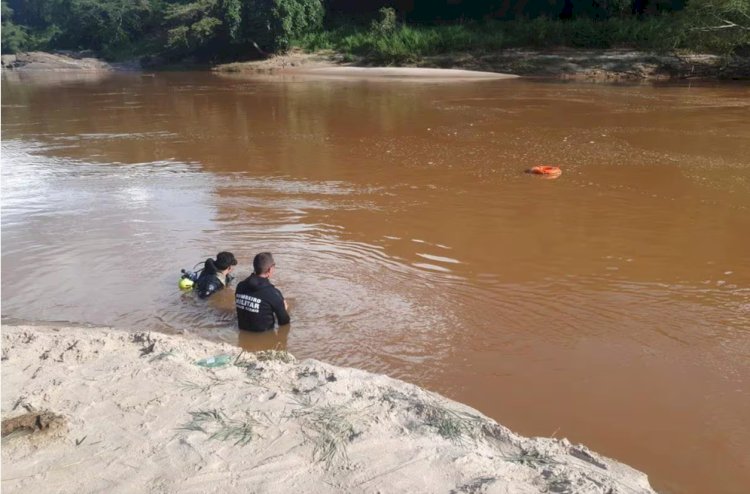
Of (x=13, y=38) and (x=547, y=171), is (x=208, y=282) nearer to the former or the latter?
(x=547, y=171)

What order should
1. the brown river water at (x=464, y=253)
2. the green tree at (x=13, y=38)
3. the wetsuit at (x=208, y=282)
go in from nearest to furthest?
the brown river water at (x=464, y=253) < the wetsuit at (x=208, y=282) < the green tree at (x=13, y=38)

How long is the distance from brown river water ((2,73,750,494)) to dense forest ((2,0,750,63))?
1395 cm

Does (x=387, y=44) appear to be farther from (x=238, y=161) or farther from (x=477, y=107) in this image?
(x=238, y=161)

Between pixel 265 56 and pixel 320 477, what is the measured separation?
43168mm

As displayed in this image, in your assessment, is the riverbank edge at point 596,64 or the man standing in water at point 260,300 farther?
the riverbank edge at point 596,64

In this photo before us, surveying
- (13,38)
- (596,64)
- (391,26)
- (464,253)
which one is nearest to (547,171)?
(464,253)

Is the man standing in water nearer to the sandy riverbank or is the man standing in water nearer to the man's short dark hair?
the man's short dark hair

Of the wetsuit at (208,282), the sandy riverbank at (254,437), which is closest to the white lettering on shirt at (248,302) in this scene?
the wetsuit at (208,282)

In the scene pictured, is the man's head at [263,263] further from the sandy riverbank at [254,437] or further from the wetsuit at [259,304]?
the sandy riverbank at [254,437]

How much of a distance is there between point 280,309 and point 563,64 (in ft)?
96.8

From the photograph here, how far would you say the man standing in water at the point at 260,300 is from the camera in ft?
19.3

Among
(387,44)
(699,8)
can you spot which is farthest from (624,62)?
(387,44)

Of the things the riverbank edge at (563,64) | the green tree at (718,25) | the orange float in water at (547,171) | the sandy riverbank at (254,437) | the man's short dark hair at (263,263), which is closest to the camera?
the sandy riverbank at (254,437)

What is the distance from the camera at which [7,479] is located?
3293mm
